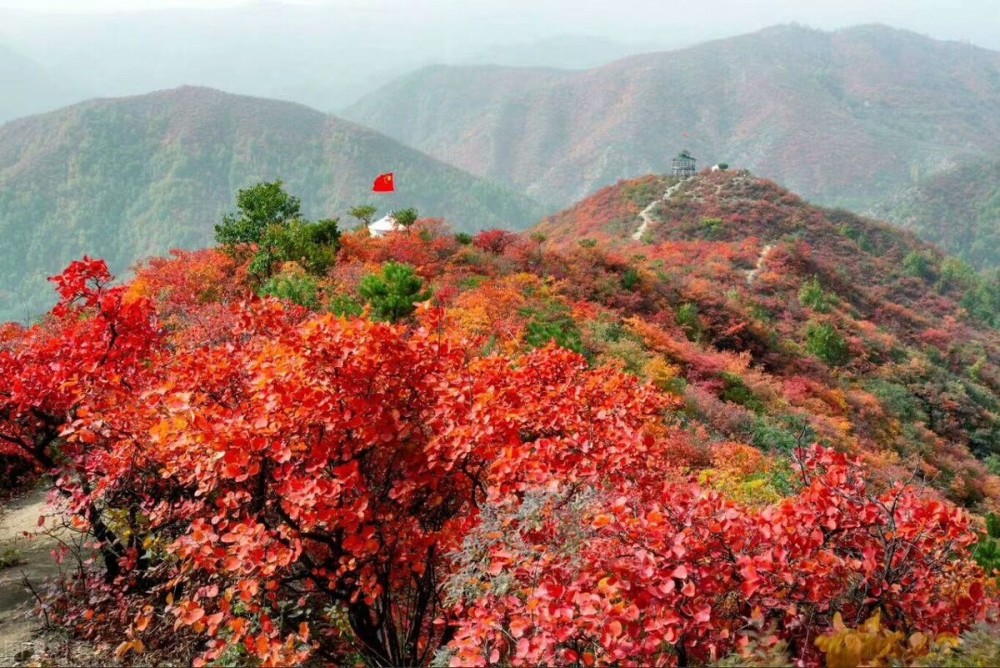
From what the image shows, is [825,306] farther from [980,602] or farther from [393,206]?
[393,206]

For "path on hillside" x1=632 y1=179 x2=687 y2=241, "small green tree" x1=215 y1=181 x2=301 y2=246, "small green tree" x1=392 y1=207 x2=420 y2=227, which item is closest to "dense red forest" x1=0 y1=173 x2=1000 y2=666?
"small green tree" x1=215 y1=181 x2=301 y2=246

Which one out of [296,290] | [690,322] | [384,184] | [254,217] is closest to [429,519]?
[296,290]

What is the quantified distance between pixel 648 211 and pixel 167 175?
9223cm

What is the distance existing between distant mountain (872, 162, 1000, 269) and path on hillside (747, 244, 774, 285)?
81112 mm

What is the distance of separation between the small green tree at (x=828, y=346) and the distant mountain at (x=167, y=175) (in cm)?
9339

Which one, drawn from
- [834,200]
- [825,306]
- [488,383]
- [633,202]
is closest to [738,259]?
[825,306]

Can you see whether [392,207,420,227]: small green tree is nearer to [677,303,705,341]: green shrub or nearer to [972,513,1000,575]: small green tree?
[677,303,705,341]: green shrub

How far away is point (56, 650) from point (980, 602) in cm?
609

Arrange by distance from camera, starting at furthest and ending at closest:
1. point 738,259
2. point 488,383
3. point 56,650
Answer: point 738,259 → point 56,650 → point 488,383

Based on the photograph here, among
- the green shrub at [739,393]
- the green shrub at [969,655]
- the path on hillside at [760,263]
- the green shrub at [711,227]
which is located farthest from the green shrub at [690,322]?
the green shrub at [711,227]

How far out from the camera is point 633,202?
52781mm

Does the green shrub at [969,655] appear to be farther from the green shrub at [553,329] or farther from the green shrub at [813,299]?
the green shrub at [813,299]

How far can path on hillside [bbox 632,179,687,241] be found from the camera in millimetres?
45625

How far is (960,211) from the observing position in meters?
110
